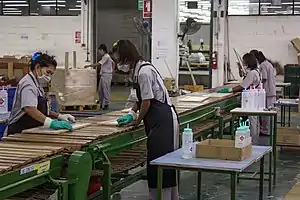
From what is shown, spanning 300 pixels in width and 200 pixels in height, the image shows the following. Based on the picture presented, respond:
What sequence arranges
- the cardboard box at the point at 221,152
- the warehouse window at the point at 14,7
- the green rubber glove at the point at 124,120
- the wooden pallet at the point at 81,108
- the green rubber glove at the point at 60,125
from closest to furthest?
the cardboard box at the point at 221,152 → the green rubber glove at the point at 60,125 → the green rubber glove at the point at 124,120 → the wooden pallet at the point at 81,108 → the warehouse window at the point at 14,7

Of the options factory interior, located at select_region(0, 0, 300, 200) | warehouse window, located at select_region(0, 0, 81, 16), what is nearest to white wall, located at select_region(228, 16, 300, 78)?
factory interior, located at select_region(0, 0, 300, 200)

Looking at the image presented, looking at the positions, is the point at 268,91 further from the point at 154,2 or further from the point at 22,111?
the point at 22,111

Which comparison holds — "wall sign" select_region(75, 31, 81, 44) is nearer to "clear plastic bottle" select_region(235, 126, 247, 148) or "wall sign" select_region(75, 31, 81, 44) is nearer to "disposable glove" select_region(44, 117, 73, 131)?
"disposable glove" select_region(44, 117, 73, 131)

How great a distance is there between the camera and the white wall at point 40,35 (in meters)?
17.0

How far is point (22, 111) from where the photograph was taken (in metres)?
4.37

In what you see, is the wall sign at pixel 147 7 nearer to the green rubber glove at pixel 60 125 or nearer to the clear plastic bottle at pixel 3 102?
the clear plastic bottle at pixel 3 102

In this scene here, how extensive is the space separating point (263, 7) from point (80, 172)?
13.1 m

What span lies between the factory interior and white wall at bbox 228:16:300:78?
3 cm

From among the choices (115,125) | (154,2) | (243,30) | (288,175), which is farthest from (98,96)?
(115,125)

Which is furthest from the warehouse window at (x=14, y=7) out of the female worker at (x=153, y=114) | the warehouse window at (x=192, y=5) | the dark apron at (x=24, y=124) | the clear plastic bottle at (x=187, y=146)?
the clear plastic bottle at (x=187, y=146)

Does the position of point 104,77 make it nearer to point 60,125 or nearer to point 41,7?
point 41,7

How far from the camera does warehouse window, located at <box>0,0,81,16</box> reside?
57.3ft

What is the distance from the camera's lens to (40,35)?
56.9 ft

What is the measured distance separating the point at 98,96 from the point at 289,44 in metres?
5.73
